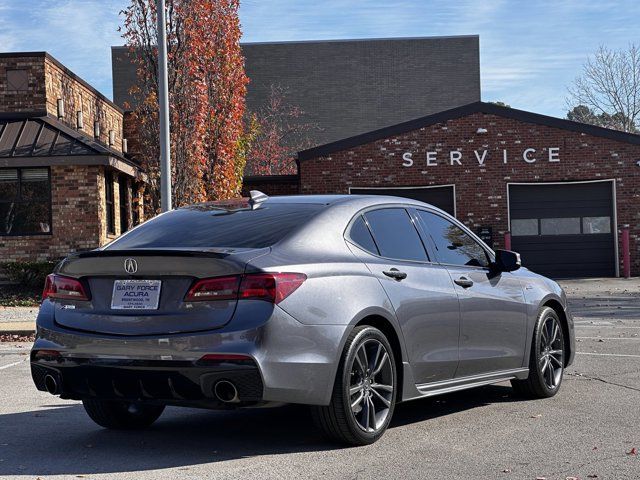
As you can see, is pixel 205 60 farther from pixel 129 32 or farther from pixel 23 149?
pixel 23 149

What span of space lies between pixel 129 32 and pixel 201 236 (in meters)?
19.7

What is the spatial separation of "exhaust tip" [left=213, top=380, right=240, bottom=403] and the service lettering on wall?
87.0 ft

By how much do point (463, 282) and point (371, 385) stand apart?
4.61ft

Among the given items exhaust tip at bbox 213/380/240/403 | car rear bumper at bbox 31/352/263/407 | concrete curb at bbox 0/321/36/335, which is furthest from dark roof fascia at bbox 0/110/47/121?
exhaust tip at bbox 213/380/240/403

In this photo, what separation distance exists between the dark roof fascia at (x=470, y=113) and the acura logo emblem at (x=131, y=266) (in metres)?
25.4

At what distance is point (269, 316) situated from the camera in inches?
229

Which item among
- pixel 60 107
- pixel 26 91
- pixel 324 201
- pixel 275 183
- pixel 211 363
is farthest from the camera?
pixel 275 183

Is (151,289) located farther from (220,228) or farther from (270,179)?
(270,179)

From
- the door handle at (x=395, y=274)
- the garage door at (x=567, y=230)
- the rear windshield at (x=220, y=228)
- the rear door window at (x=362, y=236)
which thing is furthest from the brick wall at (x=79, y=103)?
the door handle at (x=395, y=274)

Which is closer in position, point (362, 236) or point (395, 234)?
point (362, 236)

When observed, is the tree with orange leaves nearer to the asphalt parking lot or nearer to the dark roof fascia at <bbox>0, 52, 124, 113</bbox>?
the dark roof fascia at <bbox>0, 52, 124, 113</bbox>

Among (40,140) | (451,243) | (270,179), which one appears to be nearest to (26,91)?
(40,140)

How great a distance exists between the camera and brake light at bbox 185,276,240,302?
5883mm

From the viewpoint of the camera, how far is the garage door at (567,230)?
103ft
